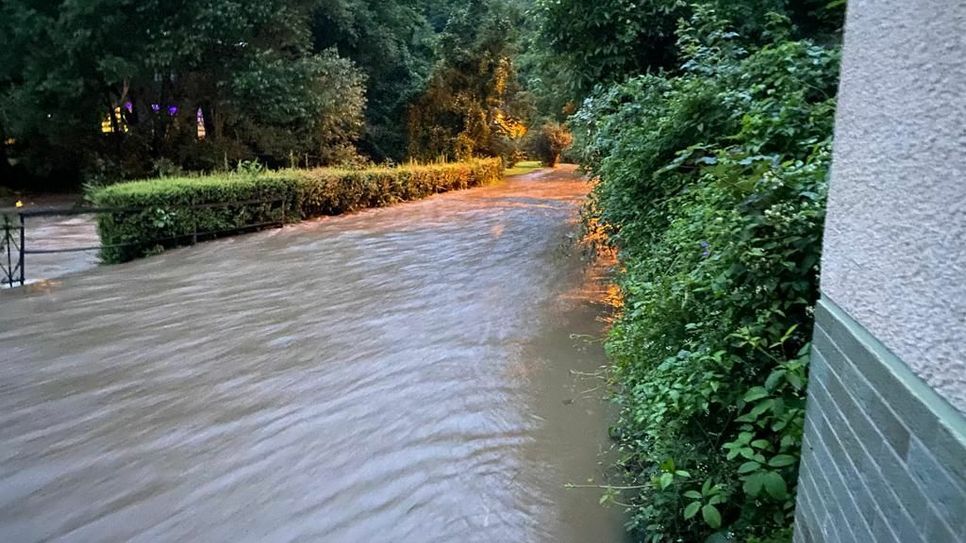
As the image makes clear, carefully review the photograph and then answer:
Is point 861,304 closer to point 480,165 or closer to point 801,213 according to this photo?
point 801,213

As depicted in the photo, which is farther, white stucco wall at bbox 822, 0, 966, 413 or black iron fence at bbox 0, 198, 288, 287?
black iron fence at bbox 0, 198, 288, 287

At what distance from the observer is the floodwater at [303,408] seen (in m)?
3.39

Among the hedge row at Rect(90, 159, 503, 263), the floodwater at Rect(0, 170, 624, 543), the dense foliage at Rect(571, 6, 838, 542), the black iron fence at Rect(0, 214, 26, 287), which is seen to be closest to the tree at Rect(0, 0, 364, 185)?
the hedge row at Rect(90, 159, 503, 263)

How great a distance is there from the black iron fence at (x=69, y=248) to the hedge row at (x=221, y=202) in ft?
0.08

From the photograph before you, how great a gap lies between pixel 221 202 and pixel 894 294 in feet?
40.3

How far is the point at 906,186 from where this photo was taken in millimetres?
1349

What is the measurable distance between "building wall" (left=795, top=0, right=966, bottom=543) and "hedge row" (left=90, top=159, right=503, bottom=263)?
10651 mm

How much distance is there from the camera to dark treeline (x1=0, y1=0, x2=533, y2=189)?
637 inches

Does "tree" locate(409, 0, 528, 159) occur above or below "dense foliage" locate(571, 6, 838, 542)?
above

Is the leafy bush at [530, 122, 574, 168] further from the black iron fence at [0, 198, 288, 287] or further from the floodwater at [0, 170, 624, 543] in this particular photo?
the floodwater at [0, 170, 624, 543]

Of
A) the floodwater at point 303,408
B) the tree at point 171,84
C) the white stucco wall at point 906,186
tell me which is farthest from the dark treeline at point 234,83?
the white stucco wall at point 906,186

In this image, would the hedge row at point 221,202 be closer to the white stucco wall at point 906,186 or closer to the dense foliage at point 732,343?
the dense foliage at point 732,343

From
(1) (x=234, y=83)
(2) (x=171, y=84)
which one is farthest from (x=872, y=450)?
(2) (x=171, y=84)

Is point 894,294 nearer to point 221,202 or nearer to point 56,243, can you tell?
point 221,202
